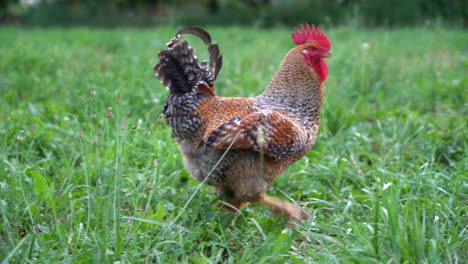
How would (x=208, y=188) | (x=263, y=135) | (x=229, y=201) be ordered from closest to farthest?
(x=263, y=135), (x=229, y=201), (x=208, y=188)

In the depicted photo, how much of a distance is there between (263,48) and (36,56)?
4744 mm

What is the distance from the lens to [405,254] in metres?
1.99

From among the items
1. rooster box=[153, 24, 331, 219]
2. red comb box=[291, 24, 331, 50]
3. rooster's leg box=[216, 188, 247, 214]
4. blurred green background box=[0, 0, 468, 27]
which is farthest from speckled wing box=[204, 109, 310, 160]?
blurred green background box=[0, 0, 468, 27]

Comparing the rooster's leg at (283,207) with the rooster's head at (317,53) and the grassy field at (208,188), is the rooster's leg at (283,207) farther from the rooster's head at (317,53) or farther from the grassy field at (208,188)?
the rooster's head at (317,53)

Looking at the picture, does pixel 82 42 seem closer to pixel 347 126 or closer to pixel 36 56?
pixel 36 56

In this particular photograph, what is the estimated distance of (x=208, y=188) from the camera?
136 inches

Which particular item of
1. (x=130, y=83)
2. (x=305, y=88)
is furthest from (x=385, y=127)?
(x=130, y=83)

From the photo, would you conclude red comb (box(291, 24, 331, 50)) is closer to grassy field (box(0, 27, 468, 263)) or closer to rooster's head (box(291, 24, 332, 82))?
rooster's head (box(291, 24, 332, 82))

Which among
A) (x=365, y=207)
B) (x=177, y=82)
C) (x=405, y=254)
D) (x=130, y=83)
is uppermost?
(x=177, y=82)

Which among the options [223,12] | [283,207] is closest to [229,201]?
[283,207]

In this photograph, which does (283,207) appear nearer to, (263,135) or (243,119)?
(263,135)

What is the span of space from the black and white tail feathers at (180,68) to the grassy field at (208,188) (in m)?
0.48

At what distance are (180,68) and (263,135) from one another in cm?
88

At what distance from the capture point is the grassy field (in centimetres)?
224
